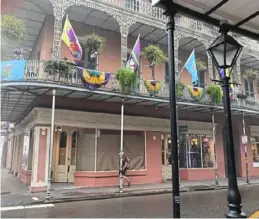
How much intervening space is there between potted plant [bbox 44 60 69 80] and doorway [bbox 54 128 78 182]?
4.13 m

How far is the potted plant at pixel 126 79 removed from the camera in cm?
1220

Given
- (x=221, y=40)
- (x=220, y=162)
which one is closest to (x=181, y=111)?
(x=220, y=162)

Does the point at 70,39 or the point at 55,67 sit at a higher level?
the point at 70,39

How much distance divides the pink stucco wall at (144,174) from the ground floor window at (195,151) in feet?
3.93

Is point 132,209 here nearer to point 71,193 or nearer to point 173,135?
point 71,193

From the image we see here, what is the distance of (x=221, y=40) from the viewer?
13.6 feet

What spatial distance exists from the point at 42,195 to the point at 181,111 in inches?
365

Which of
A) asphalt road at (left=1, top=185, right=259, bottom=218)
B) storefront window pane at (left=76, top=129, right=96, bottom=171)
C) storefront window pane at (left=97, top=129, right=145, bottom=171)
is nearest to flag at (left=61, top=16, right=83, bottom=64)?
storefront window pane at (left=76, top=129, right=96, bottom=171)

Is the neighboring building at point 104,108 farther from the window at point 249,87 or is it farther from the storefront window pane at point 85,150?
the window at point 249,87

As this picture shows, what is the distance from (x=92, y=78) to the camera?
11.6 m

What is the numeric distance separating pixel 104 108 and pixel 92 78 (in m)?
2.70

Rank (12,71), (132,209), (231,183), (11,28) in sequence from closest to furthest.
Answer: (231,183) < (132,209) < (12,71) < (11,28)

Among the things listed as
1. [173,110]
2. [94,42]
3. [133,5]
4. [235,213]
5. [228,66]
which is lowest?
[235,213]

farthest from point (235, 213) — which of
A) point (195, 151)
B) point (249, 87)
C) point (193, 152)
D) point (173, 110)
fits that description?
point (249, 87)
